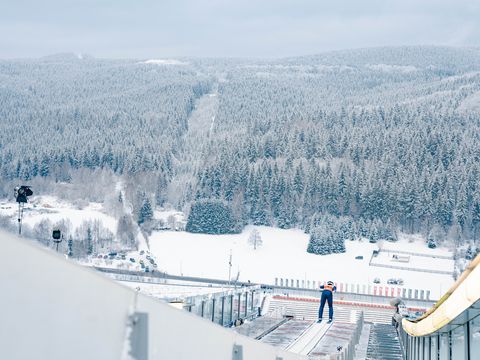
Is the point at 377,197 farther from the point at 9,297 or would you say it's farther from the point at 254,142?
the point at 9,297

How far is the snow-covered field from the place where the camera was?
90.1m

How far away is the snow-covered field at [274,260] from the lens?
296 ft

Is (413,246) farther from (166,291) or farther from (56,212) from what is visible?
(166,291)

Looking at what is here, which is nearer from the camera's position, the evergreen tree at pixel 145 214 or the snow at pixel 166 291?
the snow at pixel 166 291

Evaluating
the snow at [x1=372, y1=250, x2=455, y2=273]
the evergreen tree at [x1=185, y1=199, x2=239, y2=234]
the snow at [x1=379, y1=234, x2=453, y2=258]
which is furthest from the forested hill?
the snow at [x1=372, y1=250, x2=455, y2=273]

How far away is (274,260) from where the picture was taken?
323ft

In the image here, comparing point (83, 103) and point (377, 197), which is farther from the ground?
point (83, 103)

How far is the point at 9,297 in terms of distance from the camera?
253cm

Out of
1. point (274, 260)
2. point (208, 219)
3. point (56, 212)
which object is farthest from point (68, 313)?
point (56, 212)

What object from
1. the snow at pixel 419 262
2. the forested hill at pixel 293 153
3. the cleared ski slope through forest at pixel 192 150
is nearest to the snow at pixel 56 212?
the forested hill at pixel 293 153

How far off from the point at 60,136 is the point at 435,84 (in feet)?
293

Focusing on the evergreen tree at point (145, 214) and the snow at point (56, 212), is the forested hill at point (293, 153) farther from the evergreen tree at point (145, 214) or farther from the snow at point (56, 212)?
the snow at point (56, 212)

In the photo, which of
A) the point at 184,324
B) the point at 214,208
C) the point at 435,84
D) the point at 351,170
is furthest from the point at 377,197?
the point at 184,324

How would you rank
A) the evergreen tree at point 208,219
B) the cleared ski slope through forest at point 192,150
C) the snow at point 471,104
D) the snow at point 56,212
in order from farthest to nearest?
the snow at point 471,104
the cleared ski slope through forest at point 192,150
the snow at point 56,212
the evergreen tree at point 208,219
